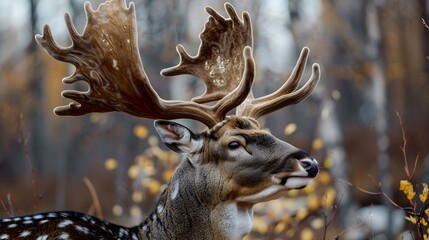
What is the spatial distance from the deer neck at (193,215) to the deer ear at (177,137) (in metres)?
0.13

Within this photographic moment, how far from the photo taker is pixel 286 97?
19.7 feet

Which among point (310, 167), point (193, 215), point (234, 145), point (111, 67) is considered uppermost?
point (111, 67)

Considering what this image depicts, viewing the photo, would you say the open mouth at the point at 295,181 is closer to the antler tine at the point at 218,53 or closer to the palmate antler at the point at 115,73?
the palmate antler at the point at 115,73

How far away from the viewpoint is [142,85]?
556 centimetres

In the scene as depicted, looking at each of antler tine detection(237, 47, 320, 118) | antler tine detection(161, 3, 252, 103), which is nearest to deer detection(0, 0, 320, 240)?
A: antler tine detection(237, 47, 320, 118)

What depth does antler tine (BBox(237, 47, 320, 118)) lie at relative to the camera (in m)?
6.02

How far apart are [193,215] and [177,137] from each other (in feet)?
1.67

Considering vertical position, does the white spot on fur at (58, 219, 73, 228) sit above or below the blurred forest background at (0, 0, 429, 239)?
above

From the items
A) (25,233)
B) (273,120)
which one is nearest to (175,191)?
(25,233)

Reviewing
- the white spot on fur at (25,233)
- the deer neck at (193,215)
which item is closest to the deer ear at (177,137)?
the deer neck at (193,215)

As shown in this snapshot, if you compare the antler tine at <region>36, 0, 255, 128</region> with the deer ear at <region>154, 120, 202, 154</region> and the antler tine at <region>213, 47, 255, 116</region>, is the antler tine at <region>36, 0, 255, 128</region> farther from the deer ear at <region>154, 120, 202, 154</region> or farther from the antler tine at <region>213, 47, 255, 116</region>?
the deer ear at <region>154, 120, 202, 154</region>

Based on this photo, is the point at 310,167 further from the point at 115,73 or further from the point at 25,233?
the point at 25,233

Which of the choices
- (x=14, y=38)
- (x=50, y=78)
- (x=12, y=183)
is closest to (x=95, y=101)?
(x=12, y=183)

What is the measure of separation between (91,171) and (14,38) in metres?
12.4
